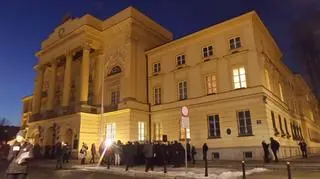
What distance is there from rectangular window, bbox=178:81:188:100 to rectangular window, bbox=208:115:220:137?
4205mm

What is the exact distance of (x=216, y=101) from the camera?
84.8 feet

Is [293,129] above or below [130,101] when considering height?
below

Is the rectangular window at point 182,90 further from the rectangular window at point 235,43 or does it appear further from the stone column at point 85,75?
the stone column at point 85,75

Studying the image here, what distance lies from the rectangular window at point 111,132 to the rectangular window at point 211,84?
467 inches

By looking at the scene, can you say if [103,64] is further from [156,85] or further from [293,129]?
[293,129]

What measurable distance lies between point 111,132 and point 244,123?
15.5m

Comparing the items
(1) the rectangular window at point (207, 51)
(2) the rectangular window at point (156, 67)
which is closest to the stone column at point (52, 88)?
(2) the rectangular window at point (156, 67)

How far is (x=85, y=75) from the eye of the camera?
33094mm

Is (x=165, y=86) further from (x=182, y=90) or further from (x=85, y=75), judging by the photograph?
(x=85, y=75)

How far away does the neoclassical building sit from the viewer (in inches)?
957

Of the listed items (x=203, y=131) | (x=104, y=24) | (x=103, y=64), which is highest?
(x=104, y=24)

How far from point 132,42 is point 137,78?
4498mm

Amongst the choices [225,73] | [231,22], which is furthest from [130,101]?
[231,22]

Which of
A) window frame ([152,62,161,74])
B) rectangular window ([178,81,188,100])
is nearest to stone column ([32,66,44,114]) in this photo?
window frame ([152,62,161,74])
